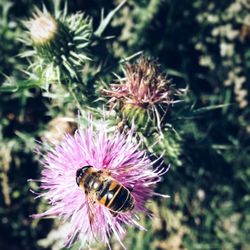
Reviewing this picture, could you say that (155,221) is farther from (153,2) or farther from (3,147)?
(153,2)

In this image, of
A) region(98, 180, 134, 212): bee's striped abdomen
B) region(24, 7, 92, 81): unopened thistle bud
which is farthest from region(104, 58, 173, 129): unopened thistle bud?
region(98, 180, 134, 212): bee's striped abdomen

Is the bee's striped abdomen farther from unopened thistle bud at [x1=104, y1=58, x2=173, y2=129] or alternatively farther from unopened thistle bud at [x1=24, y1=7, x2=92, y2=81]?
unopened thistle bud at [x1=24, y1=7, x2=92, y2=81]

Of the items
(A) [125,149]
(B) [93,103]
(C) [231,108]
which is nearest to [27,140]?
(B) [93,103]

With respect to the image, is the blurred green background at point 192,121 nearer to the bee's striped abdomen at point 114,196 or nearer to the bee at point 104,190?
the bee at point 104,190

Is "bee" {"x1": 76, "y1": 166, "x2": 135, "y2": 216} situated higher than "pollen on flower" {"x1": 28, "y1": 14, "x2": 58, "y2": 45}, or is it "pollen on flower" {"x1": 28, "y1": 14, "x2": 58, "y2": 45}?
"pollen on flower" {"x1": 28, "y1": 14, "x2": 58, "y2": 45}

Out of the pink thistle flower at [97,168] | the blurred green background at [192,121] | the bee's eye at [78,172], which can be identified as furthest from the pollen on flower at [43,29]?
the blurred green background at [192,121]

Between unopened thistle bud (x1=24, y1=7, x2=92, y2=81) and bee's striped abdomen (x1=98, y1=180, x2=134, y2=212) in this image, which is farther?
unopened thistle bud (x1=24, y1=7, x2=92, y2=81)
